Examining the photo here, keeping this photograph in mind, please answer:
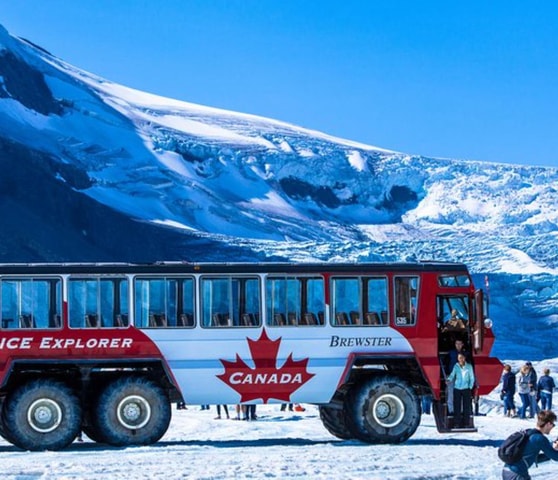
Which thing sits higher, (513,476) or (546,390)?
(546,390)

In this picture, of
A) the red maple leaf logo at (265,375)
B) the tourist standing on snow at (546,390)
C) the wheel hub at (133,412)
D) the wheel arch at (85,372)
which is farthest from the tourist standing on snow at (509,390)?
the wheel hub at (133,412)

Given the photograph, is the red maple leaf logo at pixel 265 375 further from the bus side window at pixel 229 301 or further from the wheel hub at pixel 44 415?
the wheel hub at pixel 44 415

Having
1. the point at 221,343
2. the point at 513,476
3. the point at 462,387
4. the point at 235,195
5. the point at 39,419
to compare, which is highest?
the point at 235,195

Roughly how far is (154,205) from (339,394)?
10599cm

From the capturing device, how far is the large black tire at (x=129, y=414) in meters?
17.6

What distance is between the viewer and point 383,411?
18.3 metres

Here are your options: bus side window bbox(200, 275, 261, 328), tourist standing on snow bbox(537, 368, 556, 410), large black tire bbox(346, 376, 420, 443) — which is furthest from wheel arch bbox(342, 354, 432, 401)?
tourist standing on snow bbox(537, 368, 556, 410)

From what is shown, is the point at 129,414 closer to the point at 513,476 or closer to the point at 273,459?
the point at 273,459

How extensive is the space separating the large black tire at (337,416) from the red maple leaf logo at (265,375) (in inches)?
31.5

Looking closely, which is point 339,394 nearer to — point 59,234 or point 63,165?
point 59,234

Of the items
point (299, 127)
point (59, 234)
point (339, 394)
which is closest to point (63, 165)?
point (59, 234)

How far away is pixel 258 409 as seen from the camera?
99.8 feet

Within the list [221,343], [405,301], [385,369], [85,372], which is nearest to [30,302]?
[85,372]

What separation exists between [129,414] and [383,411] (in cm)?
381
